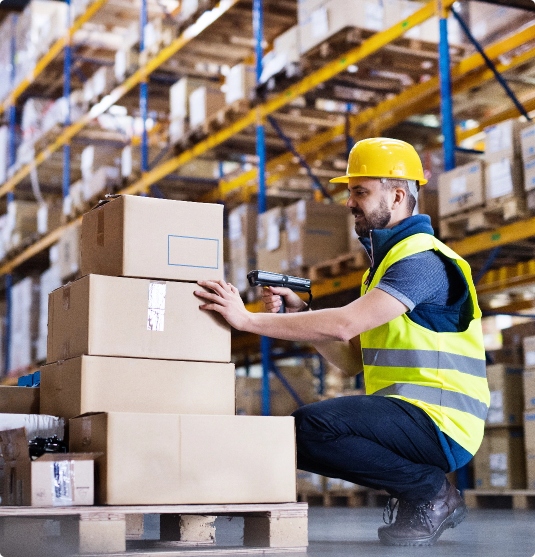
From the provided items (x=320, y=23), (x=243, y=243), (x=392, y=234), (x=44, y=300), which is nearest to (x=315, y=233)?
(x=243, y=243)

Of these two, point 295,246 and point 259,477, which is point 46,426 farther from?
point 295,246

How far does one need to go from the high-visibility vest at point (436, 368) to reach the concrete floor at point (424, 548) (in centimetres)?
35

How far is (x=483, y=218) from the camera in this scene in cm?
558

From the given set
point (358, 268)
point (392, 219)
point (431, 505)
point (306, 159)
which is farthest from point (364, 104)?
point (431, 505)

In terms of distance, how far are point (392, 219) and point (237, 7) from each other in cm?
615

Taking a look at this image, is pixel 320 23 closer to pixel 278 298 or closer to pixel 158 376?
pixel 278 298

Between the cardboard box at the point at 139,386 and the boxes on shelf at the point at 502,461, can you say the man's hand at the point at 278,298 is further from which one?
the boxes on shelf at the point at 502,461

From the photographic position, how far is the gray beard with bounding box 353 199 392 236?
3189 millimetres

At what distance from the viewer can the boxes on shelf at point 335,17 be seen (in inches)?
264

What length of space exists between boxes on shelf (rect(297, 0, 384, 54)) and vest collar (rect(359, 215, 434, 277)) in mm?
3937

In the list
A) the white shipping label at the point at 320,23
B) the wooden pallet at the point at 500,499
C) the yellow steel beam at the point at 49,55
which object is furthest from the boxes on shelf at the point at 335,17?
the yellow steel beam at the point at 49,55

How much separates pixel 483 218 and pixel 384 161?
8.30 feet

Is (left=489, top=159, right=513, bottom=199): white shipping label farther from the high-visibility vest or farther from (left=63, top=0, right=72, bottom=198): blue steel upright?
(left=63, top=0, right=72, bottom=198): blue steel upright

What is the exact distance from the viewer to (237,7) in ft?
28.8
